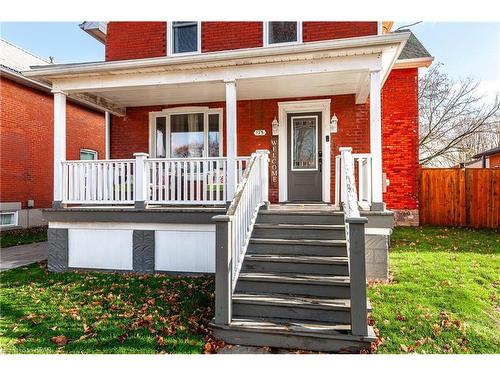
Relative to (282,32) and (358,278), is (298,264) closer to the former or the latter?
(358,278)

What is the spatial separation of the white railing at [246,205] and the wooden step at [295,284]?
0.20m

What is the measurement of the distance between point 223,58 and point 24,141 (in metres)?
9.00

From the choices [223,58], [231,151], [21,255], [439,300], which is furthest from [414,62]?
[21,255]

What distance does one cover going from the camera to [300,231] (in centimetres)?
534

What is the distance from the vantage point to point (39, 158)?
12.2 meters

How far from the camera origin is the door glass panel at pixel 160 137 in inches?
365

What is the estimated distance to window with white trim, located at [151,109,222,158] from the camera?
354 inches

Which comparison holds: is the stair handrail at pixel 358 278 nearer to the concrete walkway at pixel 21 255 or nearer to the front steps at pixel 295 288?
the front steps at pixel 295 288

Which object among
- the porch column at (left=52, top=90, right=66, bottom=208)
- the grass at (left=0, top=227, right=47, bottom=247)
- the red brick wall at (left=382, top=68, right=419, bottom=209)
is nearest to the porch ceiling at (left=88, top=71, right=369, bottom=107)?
the porch column at (left=52, top=90, right=66, bottom=208)

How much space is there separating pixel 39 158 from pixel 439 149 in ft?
62.0

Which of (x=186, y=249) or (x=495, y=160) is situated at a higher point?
(x=495, y=160)

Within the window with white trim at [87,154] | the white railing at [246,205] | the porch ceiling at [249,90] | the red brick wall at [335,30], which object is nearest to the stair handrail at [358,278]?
the white railing at [246,205]

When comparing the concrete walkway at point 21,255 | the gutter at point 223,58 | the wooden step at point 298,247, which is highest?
the gutter at point 223,58

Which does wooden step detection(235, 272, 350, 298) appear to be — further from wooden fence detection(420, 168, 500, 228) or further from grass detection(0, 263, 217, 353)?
wooden fence detection(420, 168, 500, 228)
